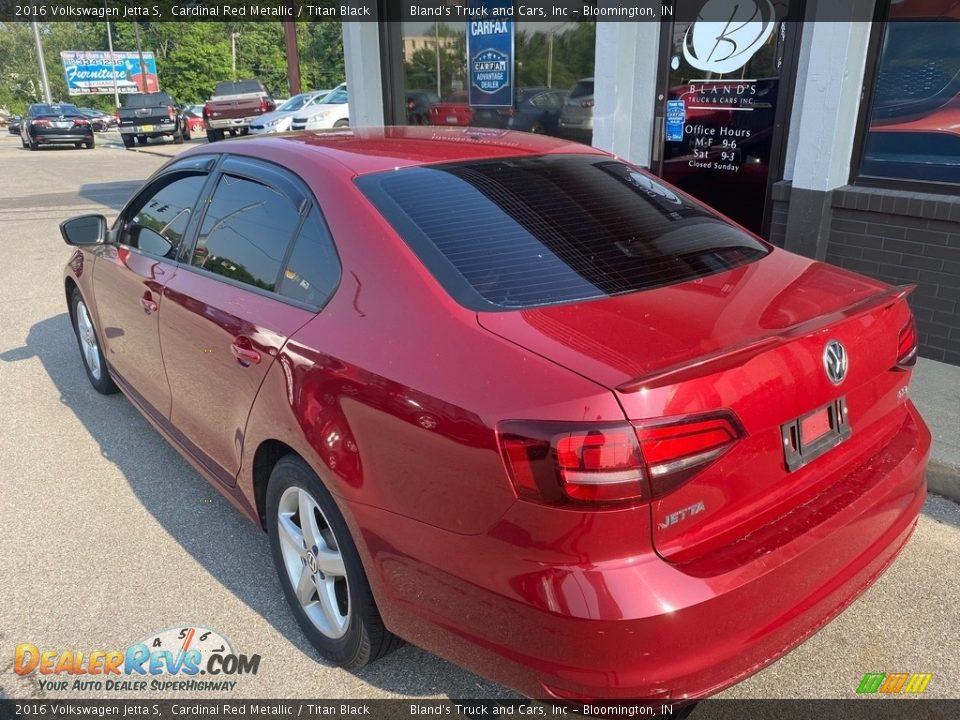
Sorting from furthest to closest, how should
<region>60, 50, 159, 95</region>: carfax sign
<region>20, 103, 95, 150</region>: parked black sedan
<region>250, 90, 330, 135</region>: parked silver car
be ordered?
<region>60, 50, 159, 95</region>: carfax sign < <region>20, 103, 95, 150</region>: parked black sedan < <region>250, 90, 330, 135</region>: parked silver car

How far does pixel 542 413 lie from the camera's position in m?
1.70

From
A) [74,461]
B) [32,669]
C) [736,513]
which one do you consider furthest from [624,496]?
[74,461]

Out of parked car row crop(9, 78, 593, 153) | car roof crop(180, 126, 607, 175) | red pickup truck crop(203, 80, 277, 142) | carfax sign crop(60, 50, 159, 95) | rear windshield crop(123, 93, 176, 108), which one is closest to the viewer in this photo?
car roof crop(180, 126, 607, 175)

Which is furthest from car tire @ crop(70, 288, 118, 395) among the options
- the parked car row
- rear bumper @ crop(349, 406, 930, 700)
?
rear bumper @ crop(349, 406, 930, 700)

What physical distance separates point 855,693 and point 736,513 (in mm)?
1031

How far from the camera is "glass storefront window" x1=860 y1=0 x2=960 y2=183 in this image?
15.6ft

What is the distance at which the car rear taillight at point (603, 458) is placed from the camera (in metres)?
1.67

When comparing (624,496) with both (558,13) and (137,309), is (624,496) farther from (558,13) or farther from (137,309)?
(558,13)

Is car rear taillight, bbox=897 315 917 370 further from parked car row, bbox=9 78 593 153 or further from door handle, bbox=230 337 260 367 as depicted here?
parked car row, bbox=9 78 593 153

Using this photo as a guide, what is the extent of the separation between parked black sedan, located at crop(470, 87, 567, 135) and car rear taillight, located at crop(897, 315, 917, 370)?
19.4 ft

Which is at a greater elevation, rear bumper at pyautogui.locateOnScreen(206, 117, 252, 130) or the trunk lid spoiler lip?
the trunk lid spoiler lip

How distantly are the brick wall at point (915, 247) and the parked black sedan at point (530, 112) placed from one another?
11.4 feet

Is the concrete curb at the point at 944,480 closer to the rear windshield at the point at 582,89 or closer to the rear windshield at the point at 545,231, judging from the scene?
the rear windshield at the point at 545,231

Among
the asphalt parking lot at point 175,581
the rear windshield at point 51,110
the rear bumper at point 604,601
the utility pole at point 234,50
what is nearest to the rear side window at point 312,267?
the rear bumper at point 604,601
